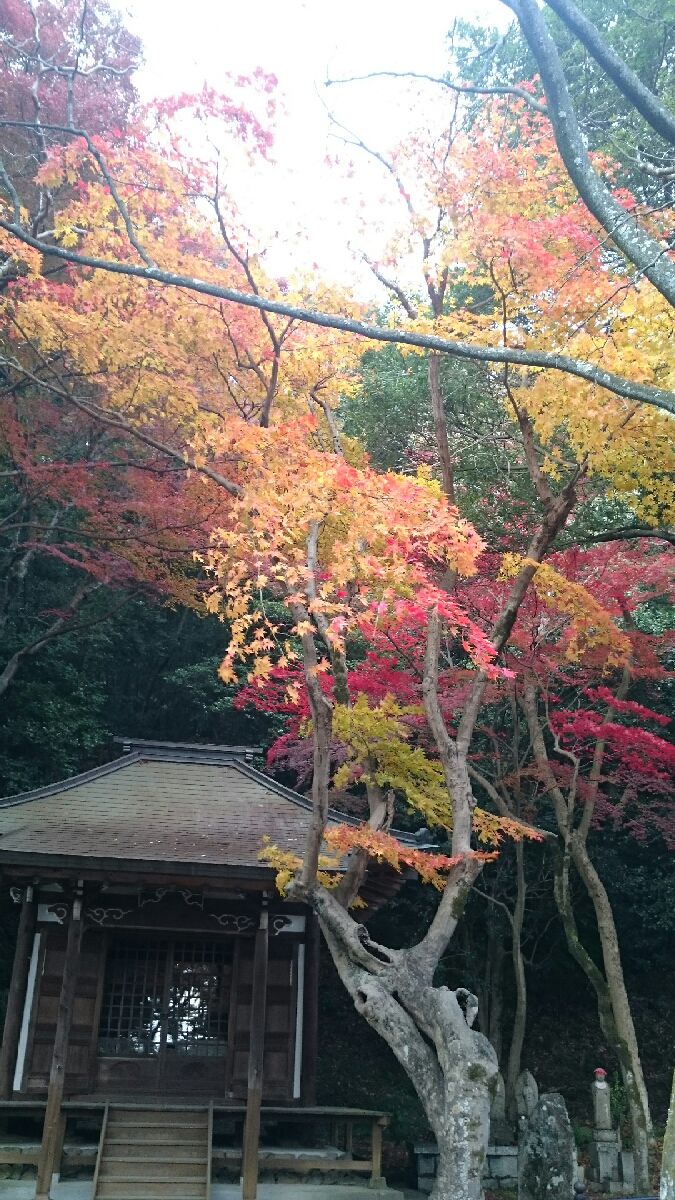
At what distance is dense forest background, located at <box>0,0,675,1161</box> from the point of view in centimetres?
1312

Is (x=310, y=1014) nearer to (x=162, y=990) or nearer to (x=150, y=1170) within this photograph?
(x=162, y=990)

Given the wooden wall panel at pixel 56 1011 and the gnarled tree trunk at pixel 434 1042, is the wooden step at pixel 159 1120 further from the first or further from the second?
the gnarled tree trunk at pixel 434 1042

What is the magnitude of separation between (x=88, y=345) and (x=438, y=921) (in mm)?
6851

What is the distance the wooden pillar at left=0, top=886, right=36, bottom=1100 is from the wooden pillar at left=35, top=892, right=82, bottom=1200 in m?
0.57

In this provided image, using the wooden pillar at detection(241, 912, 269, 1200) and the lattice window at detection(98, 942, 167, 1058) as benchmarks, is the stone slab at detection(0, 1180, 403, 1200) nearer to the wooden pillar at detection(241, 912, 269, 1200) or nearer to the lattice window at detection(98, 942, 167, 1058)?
the wooden pillar at detection(241, 912, 269, 1200)

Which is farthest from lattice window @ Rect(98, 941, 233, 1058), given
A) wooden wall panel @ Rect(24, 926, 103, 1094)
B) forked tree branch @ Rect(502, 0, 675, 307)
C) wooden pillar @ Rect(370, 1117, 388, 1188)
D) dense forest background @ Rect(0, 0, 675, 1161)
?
forked tree branch @ Rect(502, 0, 675, 307)

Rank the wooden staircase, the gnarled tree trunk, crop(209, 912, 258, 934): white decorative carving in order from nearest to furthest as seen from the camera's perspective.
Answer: the gnarled tree trunk
the wooden staircase
crop(209, 912, 258, 934): white decorative carving

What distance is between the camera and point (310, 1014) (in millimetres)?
10961

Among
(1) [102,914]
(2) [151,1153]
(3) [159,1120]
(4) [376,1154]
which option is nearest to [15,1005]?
(1) [102,914]

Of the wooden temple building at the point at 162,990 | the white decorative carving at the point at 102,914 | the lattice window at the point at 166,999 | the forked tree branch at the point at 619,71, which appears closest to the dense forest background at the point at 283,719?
the wooden temple building at the point at 162,990

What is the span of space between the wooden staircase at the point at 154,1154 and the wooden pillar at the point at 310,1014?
4.83 feet

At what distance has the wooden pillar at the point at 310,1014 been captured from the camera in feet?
35.0

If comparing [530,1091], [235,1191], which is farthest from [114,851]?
[530,1091]

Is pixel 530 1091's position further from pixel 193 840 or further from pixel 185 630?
pixel 185 630
